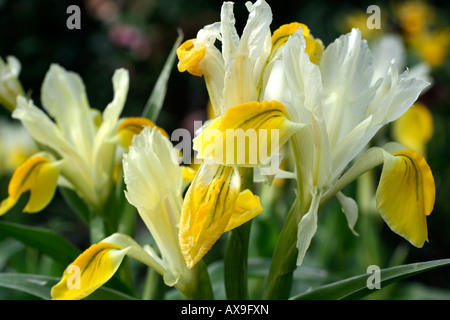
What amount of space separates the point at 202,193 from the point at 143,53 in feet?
10.2

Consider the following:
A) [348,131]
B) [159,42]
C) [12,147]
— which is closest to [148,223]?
[348,131]

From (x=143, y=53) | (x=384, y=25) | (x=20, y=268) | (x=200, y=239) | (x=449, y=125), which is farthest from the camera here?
(x=143, y=53)

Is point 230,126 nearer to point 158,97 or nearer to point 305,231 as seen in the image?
point 305,231

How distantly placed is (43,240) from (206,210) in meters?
0.43

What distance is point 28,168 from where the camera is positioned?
0.96m

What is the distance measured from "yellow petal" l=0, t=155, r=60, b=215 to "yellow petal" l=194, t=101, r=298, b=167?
0.44 meters

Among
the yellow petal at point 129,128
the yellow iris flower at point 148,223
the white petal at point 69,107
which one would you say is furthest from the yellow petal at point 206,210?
the white petal at point 69,107

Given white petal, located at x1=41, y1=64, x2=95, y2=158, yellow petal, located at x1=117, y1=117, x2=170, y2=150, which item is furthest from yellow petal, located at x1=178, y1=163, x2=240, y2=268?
white petal, located at x1=41, y1=64, x2=95, y2=158

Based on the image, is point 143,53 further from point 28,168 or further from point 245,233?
point 245,233

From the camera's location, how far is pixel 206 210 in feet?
2.09

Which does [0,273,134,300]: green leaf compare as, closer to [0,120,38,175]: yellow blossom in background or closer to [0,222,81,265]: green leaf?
[0,222,81,265]: green leaf

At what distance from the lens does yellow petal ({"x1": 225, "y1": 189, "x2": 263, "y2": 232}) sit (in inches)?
25.7

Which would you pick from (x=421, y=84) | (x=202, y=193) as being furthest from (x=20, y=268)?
(x=421, y=84)

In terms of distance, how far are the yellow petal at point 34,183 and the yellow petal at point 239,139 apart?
1.46 feet
